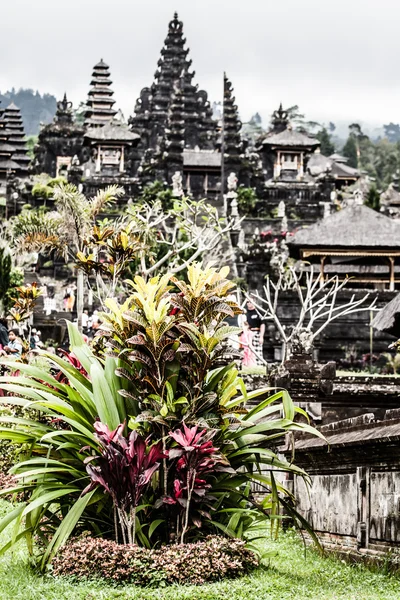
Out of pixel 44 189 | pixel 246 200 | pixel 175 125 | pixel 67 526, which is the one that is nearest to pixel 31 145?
pixel 175 125

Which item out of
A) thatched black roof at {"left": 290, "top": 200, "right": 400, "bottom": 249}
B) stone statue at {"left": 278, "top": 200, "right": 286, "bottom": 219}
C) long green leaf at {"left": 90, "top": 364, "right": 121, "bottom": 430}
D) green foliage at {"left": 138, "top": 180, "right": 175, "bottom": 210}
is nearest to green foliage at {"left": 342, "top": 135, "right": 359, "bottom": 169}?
stone statue at {"left": 278, "top": 200, "right": 286, "bottom": 219}

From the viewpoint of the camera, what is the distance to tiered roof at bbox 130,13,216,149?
7112 cm

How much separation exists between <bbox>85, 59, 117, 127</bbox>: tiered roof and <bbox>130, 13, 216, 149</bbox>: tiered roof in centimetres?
582

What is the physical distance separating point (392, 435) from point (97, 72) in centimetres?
7793

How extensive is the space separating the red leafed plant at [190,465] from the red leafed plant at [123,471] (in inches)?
8.7

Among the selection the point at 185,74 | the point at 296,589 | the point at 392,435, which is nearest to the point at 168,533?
the point at 296,589

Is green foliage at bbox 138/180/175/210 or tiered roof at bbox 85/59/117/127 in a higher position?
tiered roof at bbox 85/59/117/127

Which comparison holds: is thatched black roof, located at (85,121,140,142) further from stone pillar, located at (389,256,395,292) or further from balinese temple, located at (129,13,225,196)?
stone pillar, located at (389,256,395,292)

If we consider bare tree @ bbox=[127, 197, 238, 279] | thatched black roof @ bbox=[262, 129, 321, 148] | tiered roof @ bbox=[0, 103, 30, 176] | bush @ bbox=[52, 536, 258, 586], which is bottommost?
bush @ bbox=[52, 536, 258, 586]

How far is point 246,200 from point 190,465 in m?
48.1

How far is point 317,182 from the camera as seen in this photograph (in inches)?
2331

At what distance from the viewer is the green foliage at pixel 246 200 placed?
55.5 m

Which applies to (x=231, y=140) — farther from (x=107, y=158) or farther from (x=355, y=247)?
(x=355, y=247)

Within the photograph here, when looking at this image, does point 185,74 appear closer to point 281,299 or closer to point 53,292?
point 53,292
